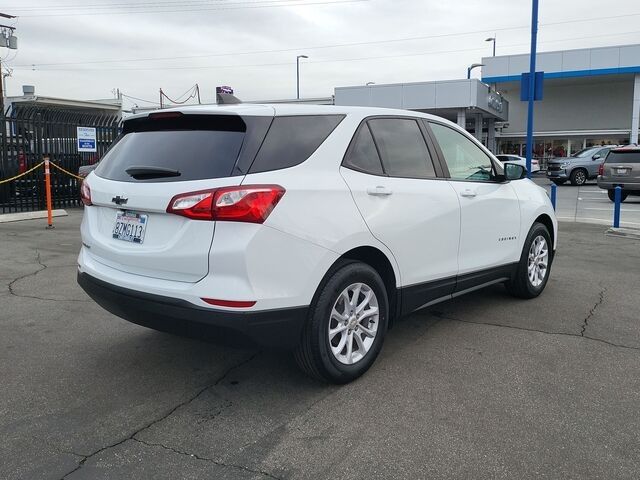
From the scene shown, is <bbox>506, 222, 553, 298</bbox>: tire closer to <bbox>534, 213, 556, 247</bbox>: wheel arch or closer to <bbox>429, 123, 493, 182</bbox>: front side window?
<bbox>534, 213, 556, 247</bbox>: wheel arch

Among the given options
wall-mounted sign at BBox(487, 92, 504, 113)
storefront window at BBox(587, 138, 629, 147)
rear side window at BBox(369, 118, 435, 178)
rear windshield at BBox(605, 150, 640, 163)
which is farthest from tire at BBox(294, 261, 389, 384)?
storefront window at BBox(587, 138, 629, 147)

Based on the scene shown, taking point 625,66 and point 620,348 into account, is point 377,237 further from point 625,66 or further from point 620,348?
point 625,66

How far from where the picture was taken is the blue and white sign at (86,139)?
14.1m

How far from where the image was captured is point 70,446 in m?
2.97

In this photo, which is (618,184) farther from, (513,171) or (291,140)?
(291,140)

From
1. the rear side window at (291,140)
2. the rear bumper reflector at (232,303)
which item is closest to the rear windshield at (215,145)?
the rear side window at (291,140)

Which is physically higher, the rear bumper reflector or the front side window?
the front side window

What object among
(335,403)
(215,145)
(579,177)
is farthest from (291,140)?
(579,177)

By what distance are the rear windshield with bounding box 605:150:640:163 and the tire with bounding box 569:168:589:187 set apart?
7.98 metres

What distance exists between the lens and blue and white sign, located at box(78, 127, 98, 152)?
14146 millimetres

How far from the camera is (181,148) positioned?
3.45 metres

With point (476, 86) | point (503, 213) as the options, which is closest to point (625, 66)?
point (476, 86)

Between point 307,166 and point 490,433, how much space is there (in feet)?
6.01

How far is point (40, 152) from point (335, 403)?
12394mm
